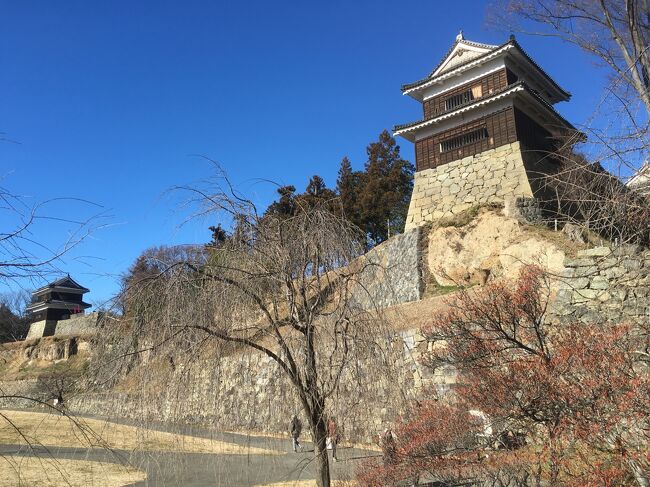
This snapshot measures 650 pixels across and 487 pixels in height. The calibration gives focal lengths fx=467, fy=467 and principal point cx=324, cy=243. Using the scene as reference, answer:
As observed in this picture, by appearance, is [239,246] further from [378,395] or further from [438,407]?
[438,407]

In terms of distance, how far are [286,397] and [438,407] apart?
8.28 feet

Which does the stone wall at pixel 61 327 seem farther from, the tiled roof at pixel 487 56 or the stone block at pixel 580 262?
the stone block at pixel 580 262

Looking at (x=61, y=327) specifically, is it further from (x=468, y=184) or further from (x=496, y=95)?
(x=496, y=95)

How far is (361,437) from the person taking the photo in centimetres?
580

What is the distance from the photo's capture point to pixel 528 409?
198 inches

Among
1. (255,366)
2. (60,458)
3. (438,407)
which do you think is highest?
(255,366)

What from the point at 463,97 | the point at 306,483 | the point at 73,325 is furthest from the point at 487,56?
the point at 73,325

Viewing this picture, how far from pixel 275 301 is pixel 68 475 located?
24.5 feet

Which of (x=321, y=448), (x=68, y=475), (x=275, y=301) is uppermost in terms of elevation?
(x=275, y=301)

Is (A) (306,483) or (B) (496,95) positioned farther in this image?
(B) (496,95)

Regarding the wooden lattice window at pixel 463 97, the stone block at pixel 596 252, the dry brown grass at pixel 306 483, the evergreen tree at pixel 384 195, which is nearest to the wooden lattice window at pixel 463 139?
the wooden lattice window at pixel 463 97

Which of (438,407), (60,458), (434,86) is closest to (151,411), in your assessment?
(438,407)

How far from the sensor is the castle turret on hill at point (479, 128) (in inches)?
836

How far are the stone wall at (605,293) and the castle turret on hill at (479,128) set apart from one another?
36.6ft
